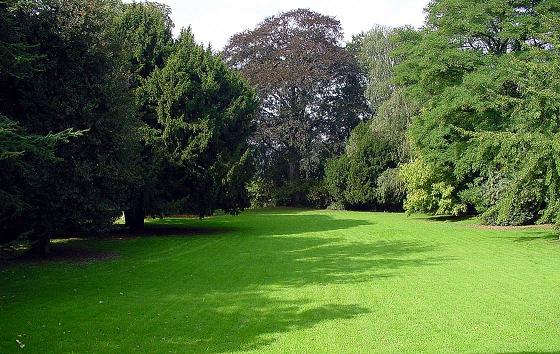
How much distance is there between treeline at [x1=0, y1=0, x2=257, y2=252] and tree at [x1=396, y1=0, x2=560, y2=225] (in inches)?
463

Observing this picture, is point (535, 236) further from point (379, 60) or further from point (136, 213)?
point (379, 60)

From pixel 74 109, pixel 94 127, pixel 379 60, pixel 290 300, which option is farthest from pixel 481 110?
pixel 379 60

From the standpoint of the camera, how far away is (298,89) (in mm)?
56500

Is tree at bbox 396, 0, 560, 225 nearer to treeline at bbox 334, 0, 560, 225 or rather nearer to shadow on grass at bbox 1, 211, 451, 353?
treeline at bbox 334, 0, 560, 225

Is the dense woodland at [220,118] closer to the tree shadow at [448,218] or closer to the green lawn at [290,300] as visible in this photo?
the tree shadow at [448,218]

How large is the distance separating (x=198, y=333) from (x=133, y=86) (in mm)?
21074

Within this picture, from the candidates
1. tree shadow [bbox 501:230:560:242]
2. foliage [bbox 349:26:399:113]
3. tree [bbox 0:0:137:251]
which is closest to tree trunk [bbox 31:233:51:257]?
tree [bbox 0:0:137:251]

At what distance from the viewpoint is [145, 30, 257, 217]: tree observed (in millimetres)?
25859

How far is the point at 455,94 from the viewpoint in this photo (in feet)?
88.2

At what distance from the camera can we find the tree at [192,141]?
84.8 feet

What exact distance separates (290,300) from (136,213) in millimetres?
17573

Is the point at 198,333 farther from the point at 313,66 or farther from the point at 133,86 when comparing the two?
the point at 313,66

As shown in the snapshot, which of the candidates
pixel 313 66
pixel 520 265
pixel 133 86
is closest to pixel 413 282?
pixel 520 265

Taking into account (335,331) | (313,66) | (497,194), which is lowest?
(335,331)
